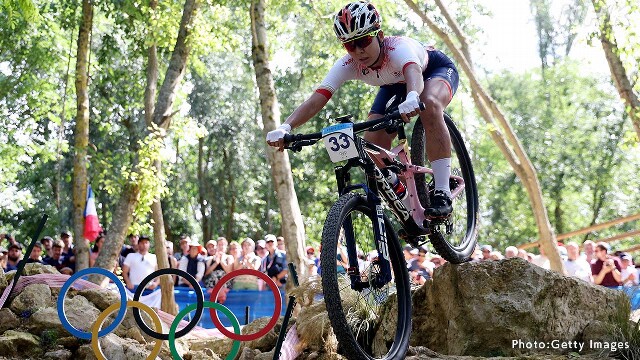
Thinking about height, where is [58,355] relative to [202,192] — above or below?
below

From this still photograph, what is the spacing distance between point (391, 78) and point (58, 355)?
11.6 feet

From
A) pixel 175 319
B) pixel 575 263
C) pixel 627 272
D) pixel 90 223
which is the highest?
pixel 90 223

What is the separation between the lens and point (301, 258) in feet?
37.7

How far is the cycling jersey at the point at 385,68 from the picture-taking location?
6.09m

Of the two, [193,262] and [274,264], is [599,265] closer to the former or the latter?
[274,264]

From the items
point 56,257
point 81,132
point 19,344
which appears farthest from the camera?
point 81,132

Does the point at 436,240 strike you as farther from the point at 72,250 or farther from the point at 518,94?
the point at 518,94

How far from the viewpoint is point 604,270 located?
12.1m

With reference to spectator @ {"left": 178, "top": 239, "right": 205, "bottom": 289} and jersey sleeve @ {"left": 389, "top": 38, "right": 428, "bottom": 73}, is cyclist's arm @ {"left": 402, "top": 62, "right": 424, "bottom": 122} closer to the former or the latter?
jersey sleeve @ {"left": 389, "top": 38, "right": 428, "bottom": 73}

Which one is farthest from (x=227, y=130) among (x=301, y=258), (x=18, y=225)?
(x=301, y=258)

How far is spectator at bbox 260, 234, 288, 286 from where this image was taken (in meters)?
12.7

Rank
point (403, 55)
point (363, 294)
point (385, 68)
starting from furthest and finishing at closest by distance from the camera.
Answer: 1. point (385, 68)
2. point (403, 55)
3. point (363, 294)

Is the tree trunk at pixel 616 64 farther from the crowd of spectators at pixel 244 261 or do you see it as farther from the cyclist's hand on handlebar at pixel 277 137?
the cyclist's hand on handlebar at pixel 277 137

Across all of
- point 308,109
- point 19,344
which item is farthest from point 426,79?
point 19,344
